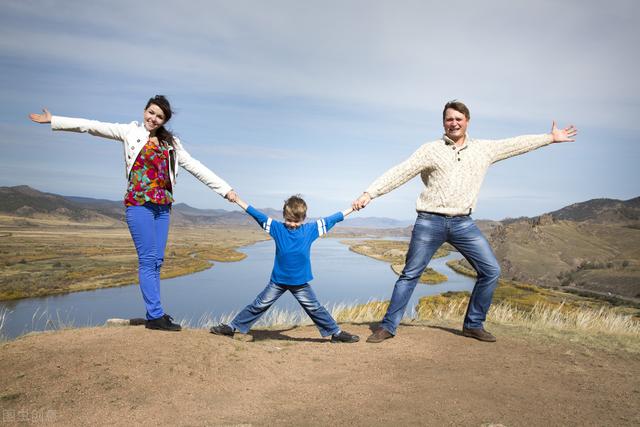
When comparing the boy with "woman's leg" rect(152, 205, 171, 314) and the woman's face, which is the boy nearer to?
"woman's leg" rect(152, 205, 171, 314)

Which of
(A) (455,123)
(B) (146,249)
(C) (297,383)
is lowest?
(C) (297,383)

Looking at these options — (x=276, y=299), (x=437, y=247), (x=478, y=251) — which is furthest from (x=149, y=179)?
(x=478, y=251)

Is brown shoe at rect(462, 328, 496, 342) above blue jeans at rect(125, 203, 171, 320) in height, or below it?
below

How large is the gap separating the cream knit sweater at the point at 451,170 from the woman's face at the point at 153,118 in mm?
2458

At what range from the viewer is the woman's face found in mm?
4465

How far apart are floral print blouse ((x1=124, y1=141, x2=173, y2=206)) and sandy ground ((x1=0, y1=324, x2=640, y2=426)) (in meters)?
1.34

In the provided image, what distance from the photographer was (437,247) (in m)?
4.91

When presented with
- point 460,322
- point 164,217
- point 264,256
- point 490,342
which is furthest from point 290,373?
point 264,256

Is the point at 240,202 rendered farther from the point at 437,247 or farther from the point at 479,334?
the point at 479,334

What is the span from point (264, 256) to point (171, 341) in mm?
73211

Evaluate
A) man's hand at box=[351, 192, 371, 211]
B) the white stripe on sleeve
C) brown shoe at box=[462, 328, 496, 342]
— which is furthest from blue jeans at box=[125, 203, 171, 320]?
brown shoe at box=[462, 328, 496, 342]

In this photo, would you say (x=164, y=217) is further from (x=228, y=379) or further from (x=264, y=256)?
(x=264, y=256)

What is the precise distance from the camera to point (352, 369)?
3.96 meters

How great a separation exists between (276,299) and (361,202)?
147 cm
